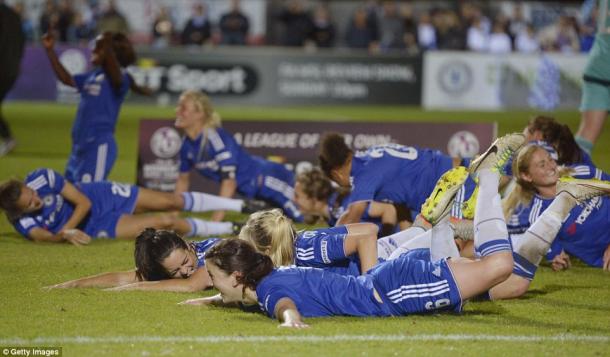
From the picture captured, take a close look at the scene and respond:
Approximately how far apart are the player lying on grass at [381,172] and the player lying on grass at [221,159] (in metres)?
2.50

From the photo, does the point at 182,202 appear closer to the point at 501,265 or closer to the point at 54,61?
the point at 54,61

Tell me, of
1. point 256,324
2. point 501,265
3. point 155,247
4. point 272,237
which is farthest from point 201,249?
point 501,265

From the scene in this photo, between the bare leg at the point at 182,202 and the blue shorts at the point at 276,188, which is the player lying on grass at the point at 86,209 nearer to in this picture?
the bare leg at the point at 182,202

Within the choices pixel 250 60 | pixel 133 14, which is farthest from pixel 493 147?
pixel 133 14

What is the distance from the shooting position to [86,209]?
9766 millimetres

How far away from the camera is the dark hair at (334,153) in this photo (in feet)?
28.3

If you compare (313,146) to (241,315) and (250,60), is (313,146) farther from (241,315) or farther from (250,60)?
(250,60)

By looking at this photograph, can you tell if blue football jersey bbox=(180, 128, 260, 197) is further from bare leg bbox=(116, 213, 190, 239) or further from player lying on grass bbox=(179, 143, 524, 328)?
player lying on grass bbox=(179, 143, 524, 328)

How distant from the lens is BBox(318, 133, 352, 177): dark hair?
8.64 m

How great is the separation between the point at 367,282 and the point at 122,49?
6369 mm

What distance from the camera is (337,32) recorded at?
1261 inches

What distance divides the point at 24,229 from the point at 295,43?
19.3m

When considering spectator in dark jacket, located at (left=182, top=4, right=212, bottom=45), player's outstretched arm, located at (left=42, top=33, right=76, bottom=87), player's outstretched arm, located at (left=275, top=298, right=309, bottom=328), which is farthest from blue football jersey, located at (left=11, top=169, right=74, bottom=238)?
spectator in dark jacket, located at (left=182, top=4, right=212, bottom=45)

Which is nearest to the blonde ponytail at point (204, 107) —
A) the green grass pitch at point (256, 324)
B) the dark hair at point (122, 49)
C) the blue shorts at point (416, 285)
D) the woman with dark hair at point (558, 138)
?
the dark hair at point (122, 49)
